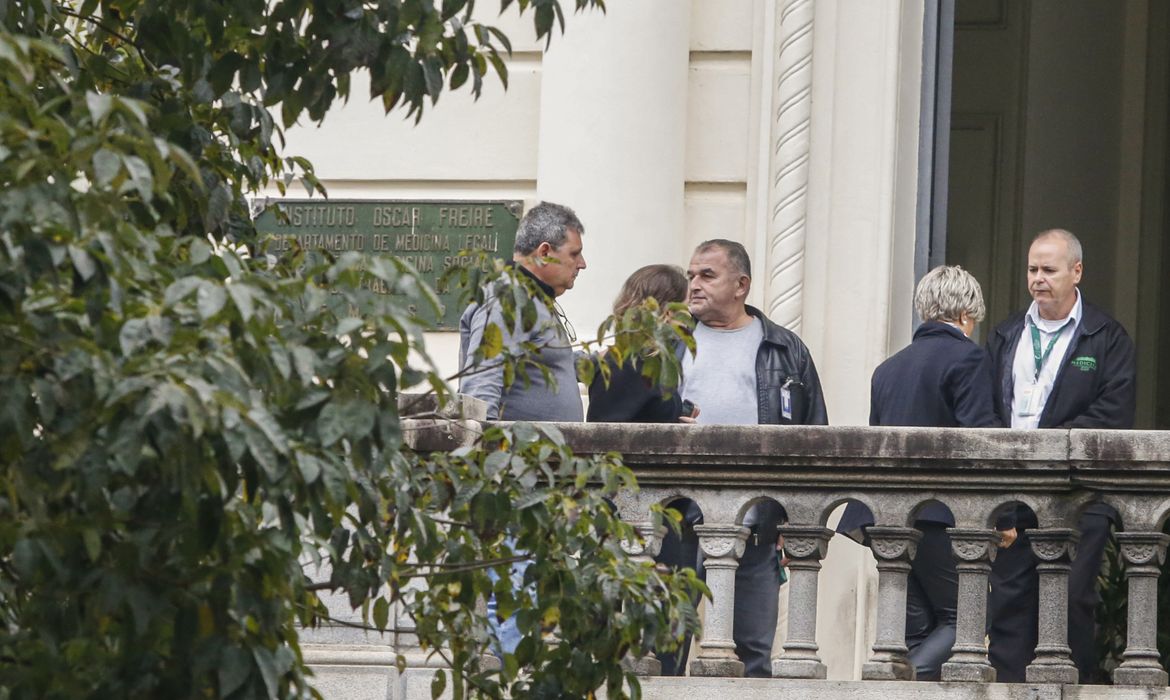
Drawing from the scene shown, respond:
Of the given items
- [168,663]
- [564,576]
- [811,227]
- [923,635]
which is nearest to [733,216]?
[811,227]

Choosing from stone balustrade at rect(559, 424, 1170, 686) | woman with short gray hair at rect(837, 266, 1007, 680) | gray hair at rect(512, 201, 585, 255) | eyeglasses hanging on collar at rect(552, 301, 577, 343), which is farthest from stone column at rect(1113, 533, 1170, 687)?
gray hair at rect(512, 201, 585, 255)

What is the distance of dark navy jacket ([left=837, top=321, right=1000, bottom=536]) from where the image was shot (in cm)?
791

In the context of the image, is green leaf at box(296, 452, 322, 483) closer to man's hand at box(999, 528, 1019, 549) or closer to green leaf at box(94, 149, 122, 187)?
green leaf at box(94, 149, 122, 187)

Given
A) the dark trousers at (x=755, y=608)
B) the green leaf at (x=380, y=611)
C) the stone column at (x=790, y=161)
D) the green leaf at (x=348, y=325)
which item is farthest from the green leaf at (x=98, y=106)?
the stone column at (x=790, y=161)

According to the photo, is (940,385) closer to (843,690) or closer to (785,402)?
(785,402)

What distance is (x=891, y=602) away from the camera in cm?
691

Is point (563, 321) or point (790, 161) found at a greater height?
point (790, 161)

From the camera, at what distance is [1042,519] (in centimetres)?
689

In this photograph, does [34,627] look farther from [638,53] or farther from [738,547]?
[638,53]

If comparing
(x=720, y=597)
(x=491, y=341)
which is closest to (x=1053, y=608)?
(x=720, y=597)

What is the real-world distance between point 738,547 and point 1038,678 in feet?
3.20

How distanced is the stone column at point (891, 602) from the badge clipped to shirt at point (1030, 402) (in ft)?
4.21

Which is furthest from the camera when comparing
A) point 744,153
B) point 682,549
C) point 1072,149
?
point 1072,149

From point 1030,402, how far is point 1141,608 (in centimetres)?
145
